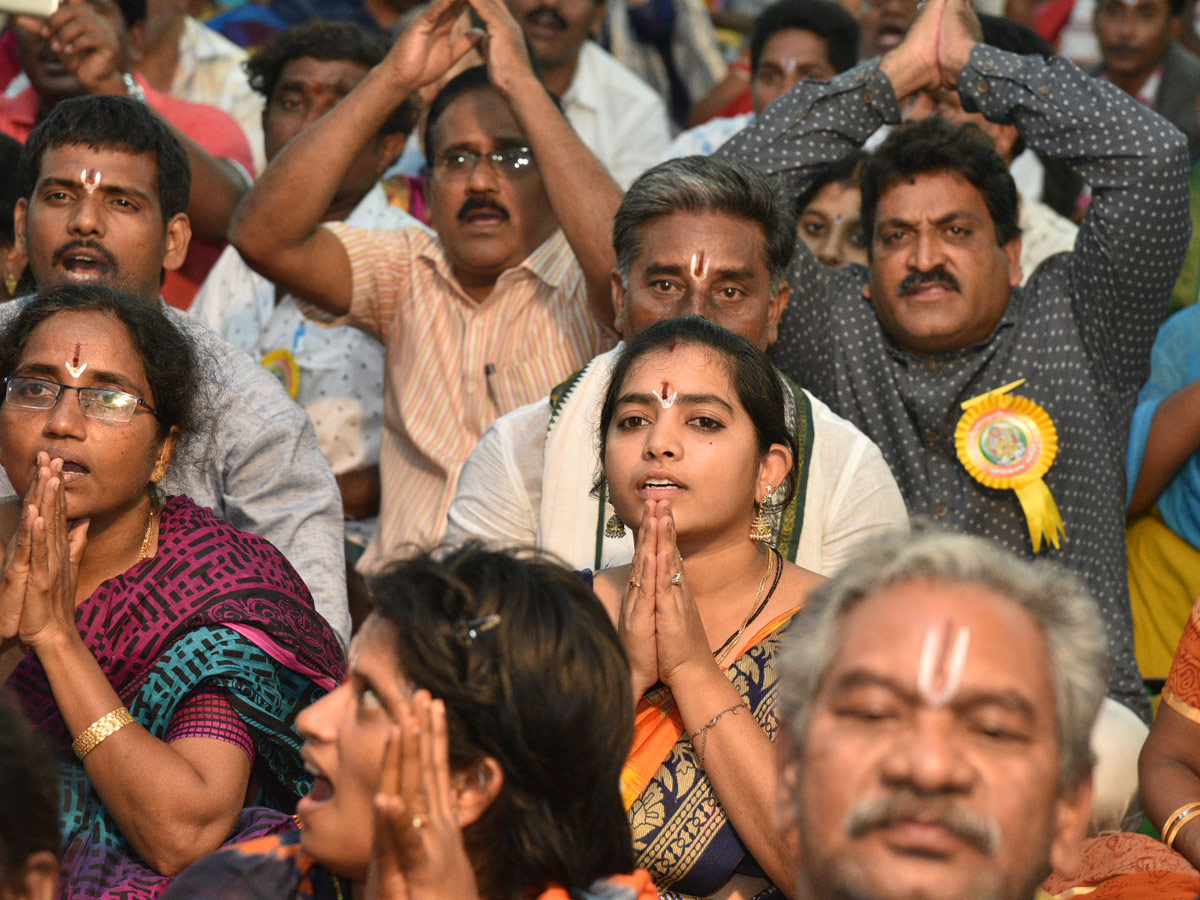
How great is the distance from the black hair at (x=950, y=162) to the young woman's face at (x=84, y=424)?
88.2 inches

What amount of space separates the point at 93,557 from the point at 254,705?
54 cm

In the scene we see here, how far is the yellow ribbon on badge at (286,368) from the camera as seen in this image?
17.1ft

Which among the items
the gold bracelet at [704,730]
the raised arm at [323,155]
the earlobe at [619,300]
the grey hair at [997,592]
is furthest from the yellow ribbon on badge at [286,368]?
the grey hair at [997,592]

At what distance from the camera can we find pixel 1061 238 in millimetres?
5613

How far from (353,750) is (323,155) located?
2763 mm

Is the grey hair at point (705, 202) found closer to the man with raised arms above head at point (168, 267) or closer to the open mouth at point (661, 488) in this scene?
the man with raised arms above head at point (168, 267)

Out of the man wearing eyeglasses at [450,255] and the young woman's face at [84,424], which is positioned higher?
the man wearing eyeglasses at [450,255]

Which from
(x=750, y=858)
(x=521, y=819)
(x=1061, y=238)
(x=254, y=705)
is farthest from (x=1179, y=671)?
(x=1061, y=238)

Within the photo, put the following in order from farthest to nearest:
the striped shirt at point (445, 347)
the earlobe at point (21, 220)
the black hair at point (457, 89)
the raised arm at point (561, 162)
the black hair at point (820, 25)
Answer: the black hair at point (820, 25), the black hair at point (457, 89), the striped shirt at point (445, 347), the raised arm at point (561, 162), the earlobe at point (21, 220)

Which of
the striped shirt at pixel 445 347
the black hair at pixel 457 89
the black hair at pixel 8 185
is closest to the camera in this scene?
the black hair at pixel 8 185

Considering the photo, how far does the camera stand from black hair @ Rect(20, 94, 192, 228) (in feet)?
13.8

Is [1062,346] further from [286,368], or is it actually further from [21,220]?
[21,220]

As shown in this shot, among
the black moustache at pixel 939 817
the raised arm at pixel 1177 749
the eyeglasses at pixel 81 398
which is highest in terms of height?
the eyeglasses at pixel 81 398

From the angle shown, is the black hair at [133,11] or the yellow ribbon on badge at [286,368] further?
the black hair at [133,11]
